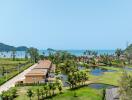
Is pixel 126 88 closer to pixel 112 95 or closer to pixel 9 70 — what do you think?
pixel 112 95

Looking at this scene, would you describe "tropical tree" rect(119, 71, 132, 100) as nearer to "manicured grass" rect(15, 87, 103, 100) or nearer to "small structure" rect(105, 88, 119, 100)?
"small structure" rect(105, 88, 119, 100)

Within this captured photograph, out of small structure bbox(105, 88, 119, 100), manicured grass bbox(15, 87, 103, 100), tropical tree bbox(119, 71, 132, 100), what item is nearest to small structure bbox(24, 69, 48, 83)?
manicured grass bbox(15, 87, 103, 100)

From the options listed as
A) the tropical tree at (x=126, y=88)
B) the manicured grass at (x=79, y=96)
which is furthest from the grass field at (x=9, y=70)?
the tropical tree at (x=126, y=88)

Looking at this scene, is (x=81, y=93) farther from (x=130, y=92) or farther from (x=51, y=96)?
(x=130, y=92)

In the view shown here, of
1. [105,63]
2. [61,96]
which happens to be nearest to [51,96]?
[61,96]

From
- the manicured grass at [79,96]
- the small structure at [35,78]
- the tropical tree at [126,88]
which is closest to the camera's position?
the tropical tree at [126,88]

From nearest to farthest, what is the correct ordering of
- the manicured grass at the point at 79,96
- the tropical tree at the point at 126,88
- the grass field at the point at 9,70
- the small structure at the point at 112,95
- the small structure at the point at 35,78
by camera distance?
the tropical tree at the point at 126,88, the small structure at the point at 112,95, the manicured grass at the point at 79,96, the small structure at the point at 35,78, the grass field at the point at 9,70

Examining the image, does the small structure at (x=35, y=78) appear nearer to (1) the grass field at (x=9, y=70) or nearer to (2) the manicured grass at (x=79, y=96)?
(1) the grass field at (x=9, y=70)

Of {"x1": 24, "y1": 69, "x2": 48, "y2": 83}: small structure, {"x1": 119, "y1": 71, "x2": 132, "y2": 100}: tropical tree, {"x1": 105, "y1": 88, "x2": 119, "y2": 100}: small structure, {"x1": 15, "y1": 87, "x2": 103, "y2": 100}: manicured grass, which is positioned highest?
{"x1": 119, "y1": 71, "x2": 132, "y2": 100}: tropical tree

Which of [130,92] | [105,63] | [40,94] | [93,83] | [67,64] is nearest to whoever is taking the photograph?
[130,92]

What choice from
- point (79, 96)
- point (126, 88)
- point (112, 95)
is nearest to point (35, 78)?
point (79, 96)

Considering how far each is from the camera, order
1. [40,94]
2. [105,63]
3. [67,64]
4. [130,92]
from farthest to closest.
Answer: [105,63] < [67,64] < [40,94] < [130,92]
